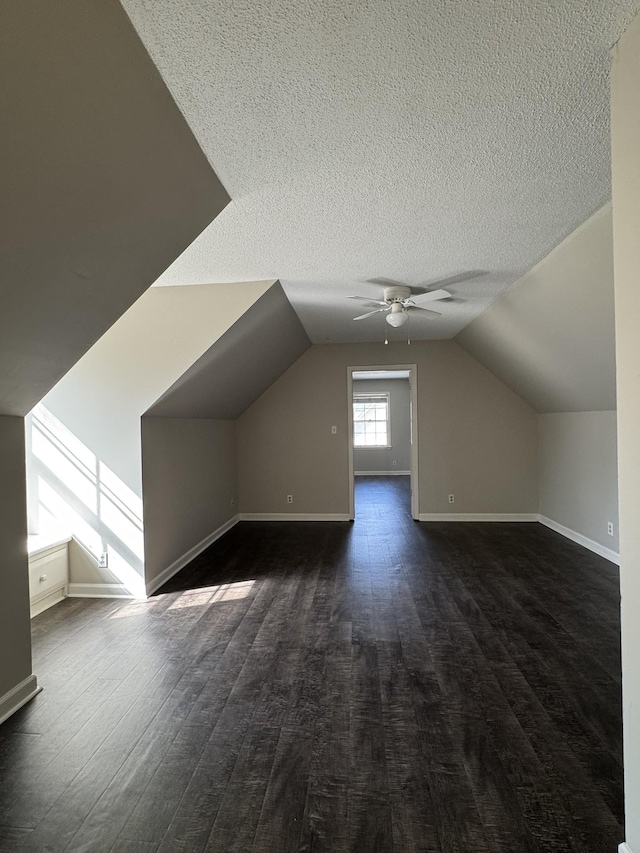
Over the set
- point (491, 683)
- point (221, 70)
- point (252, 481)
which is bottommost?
point (491, 683)

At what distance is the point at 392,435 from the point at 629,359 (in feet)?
32.8

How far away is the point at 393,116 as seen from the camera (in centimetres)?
163

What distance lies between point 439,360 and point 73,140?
5.53 meters

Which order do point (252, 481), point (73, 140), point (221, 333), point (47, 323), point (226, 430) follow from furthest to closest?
point (252, 481)
point (226, 430)
point (221, 333)
point (47, 323)
point (73, 140)

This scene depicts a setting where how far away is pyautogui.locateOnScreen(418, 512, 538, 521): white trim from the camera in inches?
244

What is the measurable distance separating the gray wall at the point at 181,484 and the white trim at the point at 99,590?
0.71ft

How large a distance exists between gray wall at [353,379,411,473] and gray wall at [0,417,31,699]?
915 cm

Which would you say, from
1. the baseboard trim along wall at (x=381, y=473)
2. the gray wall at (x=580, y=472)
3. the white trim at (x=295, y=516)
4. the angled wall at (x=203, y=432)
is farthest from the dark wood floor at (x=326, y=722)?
the baseboard trim along wall at (x=381, y=473)

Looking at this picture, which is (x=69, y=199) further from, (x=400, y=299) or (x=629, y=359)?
(x=400, y=299)

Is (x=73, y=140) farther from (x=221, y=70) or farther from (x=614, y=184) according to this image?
(x=614, y=184)

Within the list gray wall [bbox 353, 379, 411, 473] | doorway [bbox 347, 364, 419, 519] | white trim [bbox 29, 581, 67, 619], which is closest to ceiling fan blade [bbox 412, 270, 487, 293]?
white trim [bbox 29, 581, 67, 619]

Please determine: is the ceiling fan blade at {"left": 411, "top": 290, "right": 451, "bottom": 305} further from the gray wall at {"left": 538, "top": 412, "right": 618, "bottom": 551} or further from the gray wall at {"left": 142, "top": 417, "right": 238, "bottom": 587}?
the gray wall at {"left": 142, "top": 417, "right": 238, "bottom": 587}

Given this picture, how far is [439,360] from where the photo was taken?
20.8 feet

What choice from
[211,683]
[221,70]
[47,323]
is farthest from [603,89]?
[211,683]
